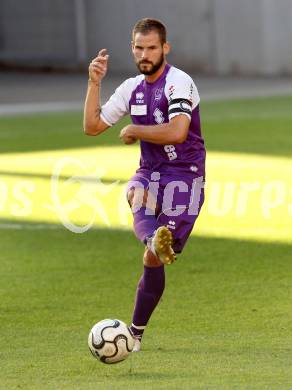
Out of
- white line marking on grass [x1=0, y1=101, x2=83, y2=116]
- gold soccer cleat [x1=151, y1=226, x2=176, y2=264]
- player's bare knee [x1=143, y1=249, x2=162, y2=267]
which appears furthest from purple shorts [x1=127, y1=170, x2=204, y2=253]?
white line marking on grass [x1=0, y1=101, x2=83, y2=116]

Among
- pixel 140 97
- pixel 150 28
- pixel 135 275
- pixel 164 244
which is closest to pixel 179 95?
pixel 140 97

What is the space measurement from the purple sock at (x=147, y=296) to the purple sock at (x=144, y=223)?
13.3 inches

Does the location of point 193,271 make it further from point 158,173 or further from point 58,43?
point 58,43

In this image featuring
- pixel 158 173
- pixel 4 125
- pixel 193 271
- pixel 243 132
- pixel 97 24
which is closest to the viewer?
pixel 158 173

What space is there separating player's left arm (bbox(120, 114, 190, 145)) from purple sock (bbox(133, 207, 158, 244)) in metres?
0.47

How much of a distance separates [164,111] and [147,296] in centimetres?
117

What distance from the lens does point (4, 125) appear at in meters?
23.4

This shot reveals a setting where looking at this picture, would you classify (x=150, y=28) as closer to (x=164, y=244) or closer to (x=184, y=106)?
(x=184, y=106)

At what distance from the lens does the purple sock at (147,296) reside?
8164 millimetres

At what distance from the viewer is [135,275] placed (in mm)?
11070

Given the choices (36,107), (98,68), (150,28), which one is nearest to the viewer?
(150,28)

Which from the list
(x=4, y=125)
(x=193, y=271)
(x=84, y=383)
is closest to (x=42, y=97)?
(x=4, y=125)

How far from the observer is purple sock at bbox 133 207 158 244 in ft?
25.8

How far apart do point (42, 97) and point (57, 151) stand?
337 inches
